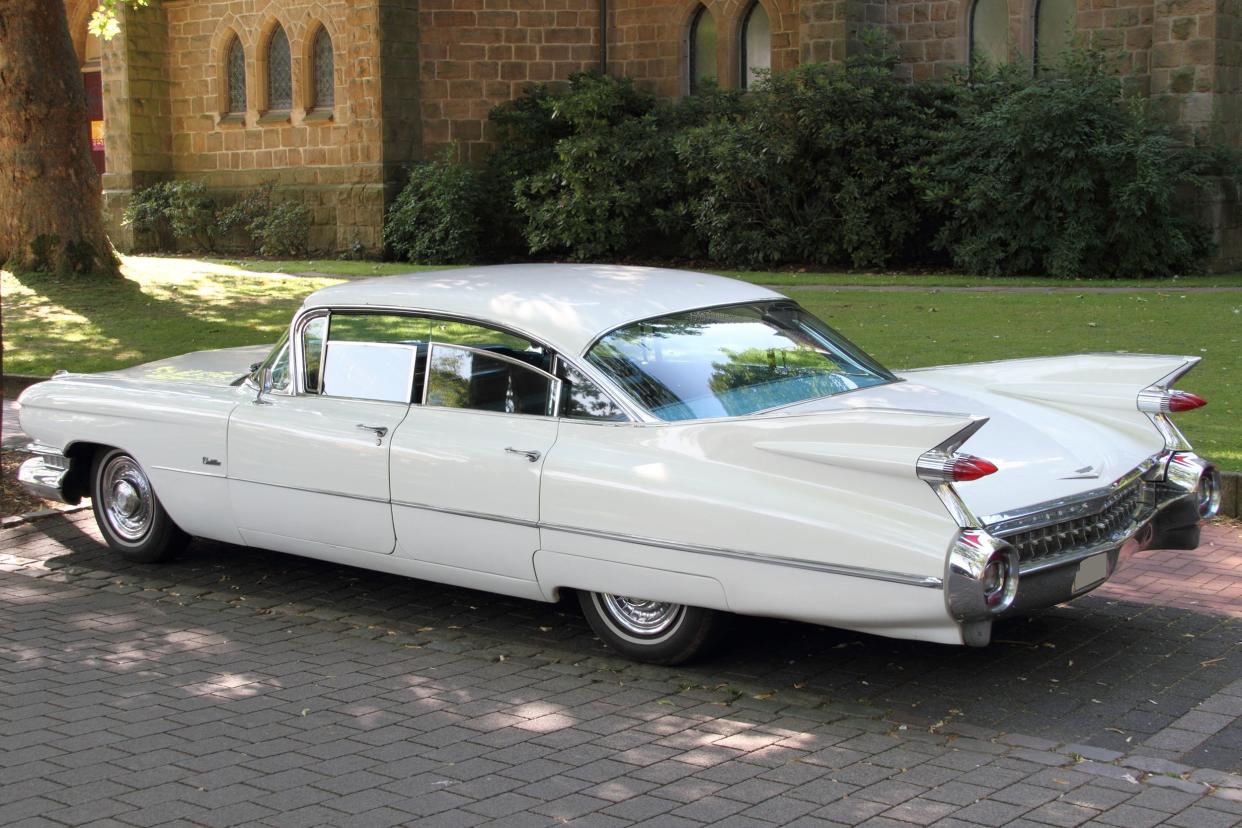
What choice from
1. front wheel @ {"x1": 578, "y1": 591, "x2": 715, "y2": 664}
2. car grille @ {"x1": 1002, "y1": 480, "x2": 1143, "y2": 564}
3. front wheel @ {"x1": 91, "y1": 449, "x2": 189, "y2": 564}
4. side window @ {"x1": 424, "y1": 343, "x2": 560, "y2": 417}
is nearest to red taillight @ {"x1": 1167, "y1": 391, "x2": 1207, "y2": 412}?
car grille @ {"x1": 1002, "y1": 480, "x2": 1143, "y2": 564}

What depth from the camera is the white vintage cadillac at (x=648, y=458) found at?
16.1 ft

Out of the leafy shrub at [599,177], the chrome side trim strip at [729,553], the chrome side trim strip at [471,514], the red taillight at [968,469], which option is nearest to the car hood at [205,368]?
the chrome side trim strip at [471,514]

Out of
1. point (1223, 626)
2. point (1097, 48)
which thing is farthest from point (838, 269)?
point (1223, 626)

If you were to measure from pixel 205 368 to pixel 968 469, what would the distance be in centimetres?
451

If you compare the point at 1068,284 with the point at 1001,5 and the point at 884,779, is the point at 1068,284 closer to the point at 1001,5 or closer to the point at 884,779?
the point at 1001,5

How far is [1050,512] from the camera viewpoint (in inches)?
199

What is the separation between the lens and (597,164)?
22.8 m

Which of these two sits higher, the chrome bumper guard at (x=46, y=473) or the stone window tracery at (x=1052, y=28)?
the stone window tracery at (x=1052, y=28)

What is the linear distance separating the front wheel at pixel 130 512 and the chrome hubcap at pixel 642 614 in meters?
2.68

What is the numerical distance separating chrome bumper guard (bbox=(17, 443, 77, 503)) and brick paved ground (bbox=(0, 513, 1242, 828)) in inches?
30.6

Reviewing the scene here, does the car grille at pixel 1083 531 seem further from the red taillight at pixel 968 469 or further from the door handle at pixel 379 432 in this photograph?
the door handle at pixel 379 432

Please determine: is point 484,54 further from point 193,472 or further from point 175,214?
point 193,472

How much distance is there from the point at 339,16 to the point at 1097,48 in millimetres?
12696

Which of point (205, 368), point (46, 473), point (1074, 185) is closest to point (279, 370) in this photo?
point (205, 368)
